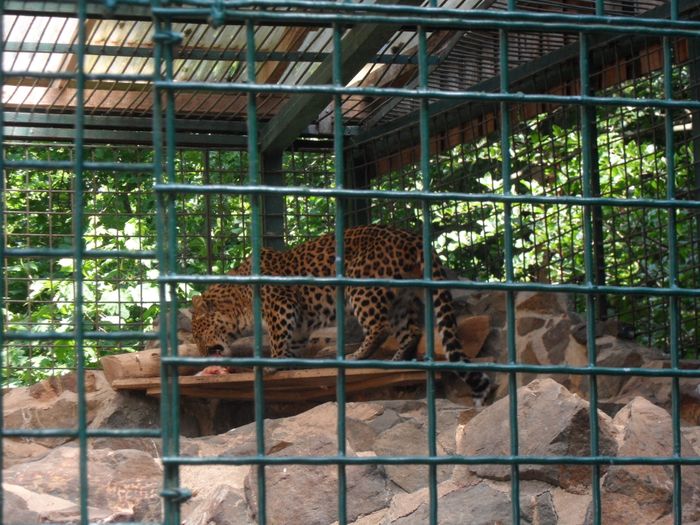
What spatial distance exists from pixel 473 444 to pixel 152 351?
4044 mm

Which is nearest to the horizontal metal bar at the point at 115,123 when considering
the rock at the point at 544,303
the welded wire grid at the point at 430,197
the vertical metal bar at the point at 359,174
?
the vertical metal bar at the point at 359,174

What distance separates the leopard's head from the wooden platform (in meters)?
1.16

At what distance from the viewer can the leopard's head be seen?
10211 millimetres

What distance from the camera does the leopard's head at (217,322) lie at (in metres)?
10.2

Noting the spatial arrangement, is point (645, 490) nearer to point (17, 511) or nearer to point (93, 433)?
point (93, 433)

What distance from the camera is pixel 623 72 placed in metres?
8.14

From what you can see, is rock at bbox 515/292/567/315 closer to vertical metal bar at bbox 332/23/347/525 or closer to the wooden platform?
the wooden platform

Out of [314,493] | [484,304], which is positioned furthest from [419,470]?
[484,304]

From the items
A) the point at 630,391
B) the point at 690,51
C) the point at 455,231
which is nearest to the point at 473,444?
the point at 630,391

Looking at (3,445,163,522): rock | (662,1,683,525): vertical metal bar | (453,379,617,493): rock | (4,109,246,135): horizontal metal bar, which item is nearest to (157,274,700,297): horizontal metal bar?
(662,1,683,525): vertical metal bar

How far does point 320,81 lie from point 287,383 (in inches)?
86.7

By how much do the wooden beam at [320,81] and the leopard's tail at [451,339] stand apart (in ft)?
5.13

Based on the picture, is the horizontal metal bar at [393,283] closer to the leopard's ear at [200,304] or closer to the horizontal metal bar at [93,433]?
the horizontal metal bar at [93,433]

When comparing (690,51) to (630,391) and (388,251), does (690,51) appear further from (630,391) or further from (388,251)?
(388,251)
